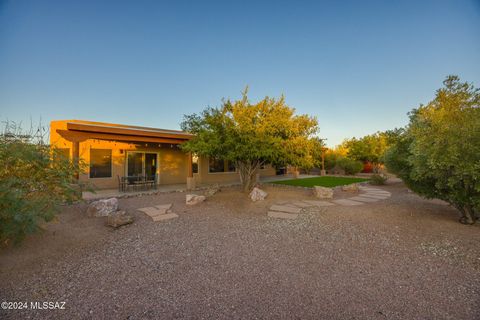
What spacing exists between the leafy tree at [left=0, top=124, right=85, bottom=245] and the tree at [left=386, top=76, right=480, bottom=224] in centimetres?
691

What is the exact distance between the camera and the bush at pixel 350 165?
17.8 m

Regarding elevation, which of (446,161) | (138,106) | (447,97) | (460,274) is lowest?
(460,274)

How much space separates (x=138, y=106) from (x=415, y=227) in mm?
14734

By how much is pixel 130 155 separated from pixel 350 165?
17.2 meters

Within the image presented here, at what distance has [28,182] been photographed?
3512 millimetres

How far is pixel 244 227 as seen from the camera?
474 centimetres

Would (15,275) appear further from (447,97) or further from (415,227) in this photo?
(447,97)

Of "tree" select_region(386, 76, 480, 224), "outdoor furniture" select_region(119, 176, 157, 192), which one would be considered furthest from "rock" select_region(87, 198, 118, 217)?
"tree" select_region(386, 76, 480, 224)

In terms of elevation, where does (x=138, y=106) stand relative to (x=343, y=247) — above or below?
above

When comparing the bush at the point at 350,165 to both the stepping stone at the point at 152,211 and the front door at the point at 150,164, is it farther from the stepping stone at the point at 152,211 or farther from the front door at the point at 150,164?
the stepping stone at the point at 152,211

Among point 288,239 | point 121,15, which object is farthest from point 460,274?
point 121,15

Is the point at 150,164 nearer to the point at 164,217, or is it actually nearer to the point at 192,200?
the point at 192,200

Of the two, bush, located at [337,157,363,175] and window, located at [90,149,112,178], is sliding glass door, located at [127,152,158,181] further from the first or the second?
bush, located at [337,157,363,175]

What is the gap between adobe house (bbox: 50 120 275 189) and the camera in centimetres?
820
